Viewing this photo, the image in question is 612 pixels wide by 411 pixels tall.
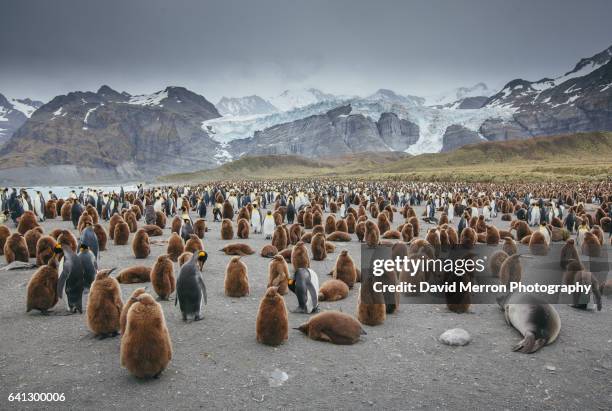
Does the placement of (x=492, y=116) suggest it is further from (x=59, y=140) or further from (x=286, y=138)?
(x=59, y=140)

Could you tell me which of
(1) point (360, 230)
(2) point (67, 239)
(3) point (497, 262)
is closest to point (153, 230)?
(2) point (67, 239)

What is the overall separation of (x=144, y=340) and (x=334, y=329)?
2.28 meters

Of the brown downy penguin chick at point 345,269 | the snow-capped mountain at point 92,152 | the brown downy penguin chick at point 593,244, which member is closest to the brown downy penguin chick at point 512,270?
the brown downy penguin chick at point 345,269

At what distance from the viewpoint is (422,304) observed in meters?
6.85

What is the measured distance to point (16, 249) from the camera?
8.44 meters

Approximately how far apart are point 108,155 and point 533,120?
173m

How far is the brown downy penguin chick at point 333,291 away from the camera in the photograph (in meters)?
6.80

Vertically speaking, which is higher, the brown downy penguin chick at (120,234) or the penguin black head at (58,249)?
the penguin black head at (58,249)

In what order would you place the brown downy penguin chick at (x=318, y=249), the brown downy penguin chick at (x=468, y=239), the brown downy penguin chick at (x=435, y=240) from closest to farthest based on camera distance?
the brown downy penguin chick at (x=435, y=240)
the brown downy penguin chick at (x=318, y=249)
the brown downy penguin chick at (x=468, y=239)

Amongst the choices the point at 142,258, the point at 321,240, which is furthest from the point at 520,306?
the point at 142,258

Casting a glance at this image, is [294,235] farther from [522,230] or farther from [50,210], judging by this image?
[50,210]

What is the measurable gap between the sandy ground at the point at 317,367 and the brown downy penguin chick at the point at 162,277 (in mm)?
447

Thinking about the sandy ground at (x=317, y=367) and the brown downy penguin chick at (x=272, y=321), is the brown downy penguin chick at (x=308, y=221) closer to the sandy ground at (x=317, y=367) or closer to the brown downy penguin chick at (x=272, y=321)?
the sandy ground at (x=317, y=367)

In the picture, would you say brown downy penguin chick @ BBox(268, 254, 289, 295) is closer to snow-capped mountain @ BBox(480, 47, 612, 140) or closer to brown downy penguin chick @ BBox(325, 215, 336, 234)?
brown downy penguin chick @ BBox(325, 215, 336, 234)
